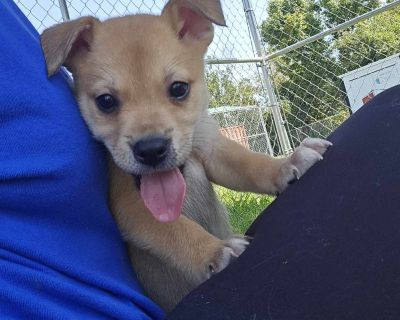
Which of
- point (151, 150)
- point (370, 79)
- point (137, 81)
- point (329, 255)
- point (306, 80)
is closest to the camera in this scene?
point (329, 255)

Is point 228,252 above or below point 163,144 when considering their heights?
below

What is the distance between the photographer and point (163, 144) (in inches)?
64.4

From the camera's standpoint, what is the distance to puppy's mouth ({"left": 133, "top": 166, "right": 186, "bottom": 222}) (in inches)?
62.9

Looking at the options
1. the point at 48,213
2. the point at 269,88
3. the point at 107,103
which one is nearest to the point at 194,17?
the point at 107,103

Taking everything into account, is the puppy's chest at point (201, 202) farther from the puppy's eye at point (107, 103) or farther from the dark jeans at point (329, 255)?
the dark jeans at point (329, 255)

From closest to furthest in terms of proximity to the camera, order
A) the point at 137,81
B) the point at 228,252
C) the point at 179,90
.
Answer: the point at 228,252 < the point at 137,81 < the point at 179,90

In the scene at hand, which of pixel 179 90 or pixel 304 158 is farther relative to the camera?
pixel 179 90

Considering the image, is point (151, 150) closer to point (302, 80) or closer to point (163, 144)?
point (163, 144)

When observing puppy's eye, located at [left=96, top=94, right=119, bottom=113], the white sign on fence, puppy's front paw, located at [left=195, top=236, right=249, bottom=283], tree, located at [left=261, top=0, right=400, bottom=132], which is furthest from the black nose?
tree, located at [left=261, top=0, right=400, bottom=132]

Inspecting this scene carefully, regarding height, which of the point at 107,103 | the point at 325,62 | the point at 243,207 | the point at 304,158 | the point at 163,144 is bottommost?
the point at 243,207

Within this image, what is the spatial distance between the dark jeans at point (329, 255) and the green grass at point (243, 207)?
2167mm

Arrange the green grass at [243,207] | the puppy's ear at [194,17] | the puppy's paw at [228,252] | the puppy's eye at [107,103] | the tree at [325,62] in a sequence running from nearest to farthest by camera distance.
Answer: the puppy's paw at [228,252]
the puppy's eye at [107,103]
the puppy's ear at [194,17]
the green grass at [243,207]
the tree at [325,62]

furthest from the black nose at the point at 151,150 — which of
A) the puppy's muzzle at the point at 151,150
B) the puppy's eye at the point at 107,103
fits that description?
the puppy's eye at the point at 107,103

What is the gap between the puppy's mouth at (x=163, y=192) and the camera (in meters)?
1.60
